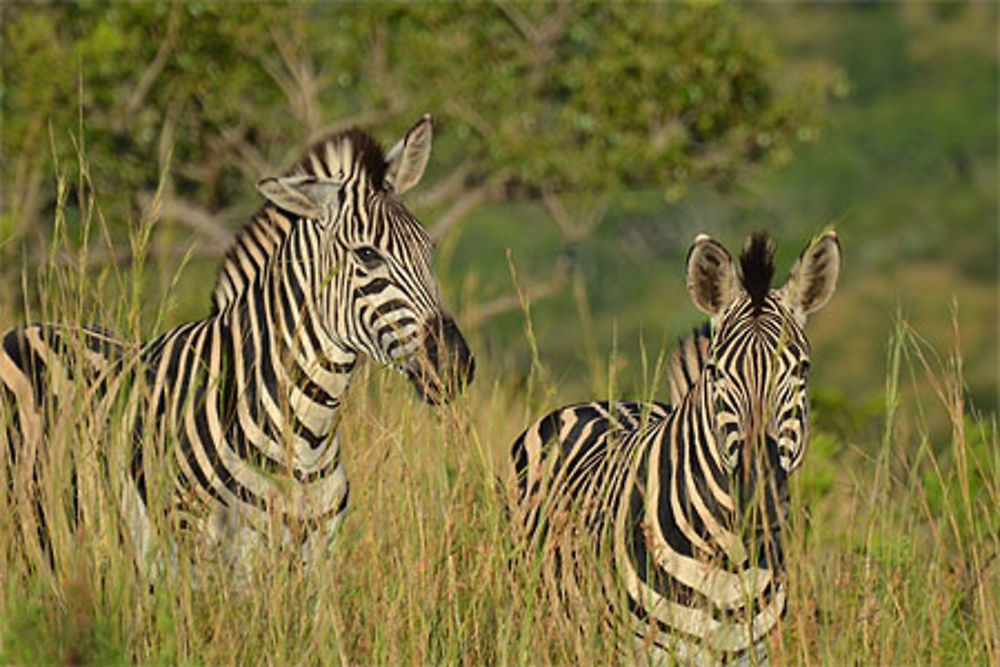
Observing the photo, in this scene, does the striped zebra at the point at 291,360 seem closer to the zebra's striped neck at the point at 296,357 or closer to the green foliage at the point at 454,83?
the zebra's striped neck at the point at 296,357

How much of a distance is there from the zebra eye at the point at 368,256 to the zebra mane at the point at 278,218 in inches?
9.1

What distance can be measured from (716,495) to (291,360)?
51.4 inches

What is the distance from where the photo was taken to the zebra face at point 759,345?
3.98 metres

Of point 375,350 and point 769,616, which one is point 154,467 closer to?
point 375,350

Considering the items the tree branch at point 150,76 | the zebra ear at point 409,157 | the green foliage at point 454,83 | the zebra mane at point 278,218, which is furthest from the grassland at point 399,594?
the green foliage at point 454,83

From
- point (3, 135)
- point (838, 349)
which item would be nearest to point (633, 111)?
point (3, 135)

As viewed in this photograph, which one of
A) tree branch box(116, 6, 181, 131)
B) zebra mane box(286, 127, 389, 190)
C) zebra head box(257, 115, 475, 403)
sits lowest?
zebra head box(257, 115, 475, 403)

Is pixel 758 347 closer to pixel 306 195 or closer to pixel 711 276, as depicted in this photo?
pixel 711 276

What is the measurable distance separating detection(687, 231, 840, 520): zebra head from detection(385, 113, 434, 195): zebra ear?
3.54 feet

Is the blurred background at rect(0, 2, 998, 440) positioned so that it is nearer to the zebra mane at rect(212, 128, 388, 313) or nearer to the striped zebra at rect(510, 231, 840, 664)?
the zebra mane at rect(212, 128, 388, 313)

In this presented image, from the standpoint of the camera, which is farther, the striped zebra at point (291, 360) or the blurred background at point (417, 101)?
the blurred background at point (417, 101)

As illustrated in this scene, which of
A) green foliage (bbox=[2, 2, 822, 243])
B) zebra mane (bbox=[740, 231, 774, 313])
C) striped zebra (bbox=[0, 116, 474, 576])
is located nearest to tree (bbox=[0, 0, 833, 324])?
green foliage (bbox=[2, 2, 822, 243])

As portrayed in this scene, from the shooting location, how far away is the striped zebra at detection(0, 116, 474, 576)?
4.52m

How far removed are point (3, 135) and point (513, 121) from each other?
4662 millimetres
